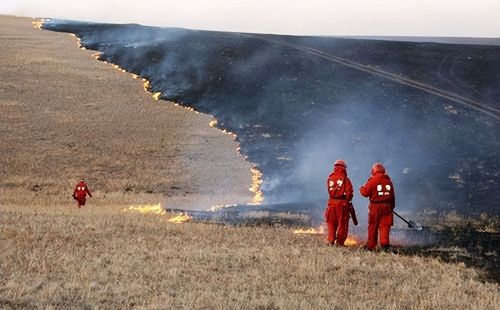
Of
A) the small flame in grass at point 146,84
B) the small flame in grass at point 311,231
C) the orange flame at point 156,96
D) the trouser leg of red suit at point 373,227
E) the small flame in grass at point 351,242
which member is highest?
the small flame in grass at point 146,84

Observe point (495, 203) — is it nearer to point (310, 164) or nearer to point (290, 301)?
point (310, 164)

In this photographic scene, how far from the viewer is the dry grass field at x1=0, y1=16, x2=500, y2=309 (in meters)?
11.0

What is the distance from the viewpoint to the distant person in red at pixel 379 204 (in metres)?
Result: 16.3

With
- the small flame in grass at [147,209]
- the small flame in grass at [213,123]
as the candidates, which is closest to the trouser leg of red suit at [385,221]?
the small flame in grass at [147,209]

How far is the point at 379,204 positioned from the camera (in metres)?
16.3

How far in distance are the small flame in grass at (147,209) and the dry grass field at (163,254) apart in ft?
3.46

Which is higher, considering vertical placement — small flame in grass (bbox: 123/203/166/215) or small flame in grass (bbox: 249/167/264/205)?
small flame in grass (bbox: 249/167/264/205)

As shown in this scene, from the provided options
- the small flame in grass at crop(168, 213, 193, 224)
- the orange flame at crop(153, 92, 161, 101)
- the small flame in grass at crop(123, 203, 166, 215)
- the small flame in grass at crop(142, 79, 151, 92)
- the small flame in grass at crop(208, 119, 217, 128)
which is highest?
the small flame in grass at crop(142, 79, 151, 92)

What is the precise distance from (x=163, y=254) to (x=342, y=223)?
15.2ft

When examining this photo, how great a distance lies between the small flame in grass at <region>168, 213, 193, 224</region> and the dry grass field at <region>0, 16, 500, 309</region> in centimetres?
36

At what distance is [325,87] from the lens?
174 ft

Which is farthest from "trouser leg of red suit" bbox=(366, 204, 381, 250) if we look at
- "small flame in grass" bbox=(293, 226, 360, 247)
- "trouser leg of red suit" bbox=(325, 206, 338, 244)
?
"trouser leg of red suit" bbox=(325, 206, 338, 244)

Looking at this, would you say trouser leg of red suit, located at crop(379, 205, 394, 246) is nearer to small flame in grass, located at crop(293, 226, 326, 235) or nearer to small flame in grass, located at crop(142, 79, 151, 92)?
small flame in grass, located at crop(293, 226, 326, 235)

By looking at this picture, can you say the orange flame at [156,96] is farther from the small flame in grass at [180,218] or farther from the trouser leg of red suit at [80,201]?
the small flame in grass at [180,218]
